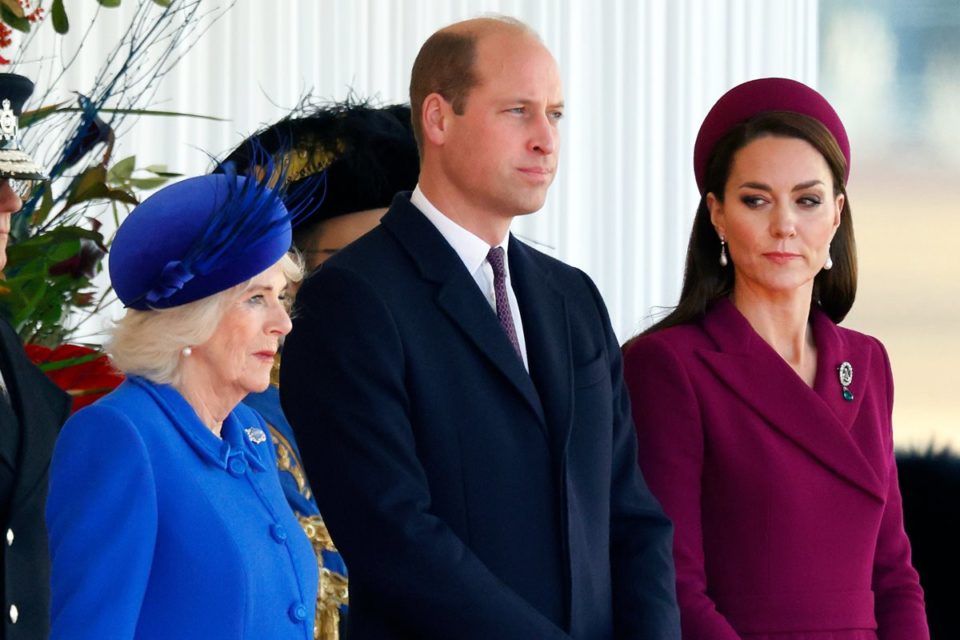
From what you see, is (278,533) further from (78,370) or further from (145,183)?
(145,183)

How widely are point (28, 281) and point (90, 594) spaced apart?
495 mm

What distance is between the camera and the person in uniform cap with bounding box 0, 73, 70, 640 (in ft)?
5.99

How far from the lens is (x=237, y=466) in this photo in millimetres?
2100

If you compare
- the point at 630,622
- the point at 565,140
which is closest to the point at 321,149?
the point at 630,622

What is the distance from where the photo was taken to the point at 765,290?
2842 millimetres

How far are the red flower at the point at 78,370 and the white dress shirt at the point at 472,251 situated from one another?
48 cm

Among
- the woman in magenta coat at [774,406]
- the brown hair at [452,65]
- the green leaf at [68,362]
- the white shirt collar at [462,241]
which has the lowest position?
the woman in magenta coat at [774,406]

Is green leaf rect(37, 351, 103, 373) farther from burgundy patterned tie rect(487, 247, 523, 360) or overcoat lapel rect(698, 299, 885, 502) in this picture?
overcoat lapel rect(698, 299, 885, 502)

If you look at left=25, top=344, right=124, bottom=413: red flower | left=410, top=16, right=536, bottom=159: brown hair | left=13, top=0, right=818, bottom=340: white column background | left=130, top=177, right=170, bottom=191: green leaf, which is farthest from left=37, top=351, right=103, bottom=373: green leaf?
left=13, top=0, right=818, bottom=340: white column background

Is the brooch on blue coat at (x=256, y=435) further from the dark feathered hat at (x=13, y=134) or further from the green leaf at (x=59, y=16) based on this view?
the green leaf at (x=59, y=16)

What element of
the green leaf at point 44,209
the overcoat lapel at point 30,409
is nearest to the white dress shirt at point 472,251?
the green leaf at point 44,209

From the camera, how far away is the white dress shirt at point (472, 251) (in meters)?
2.37

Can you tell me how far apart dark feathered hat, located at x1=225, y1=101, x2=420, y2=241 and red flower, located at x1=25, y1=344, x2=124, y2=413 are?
63 cm

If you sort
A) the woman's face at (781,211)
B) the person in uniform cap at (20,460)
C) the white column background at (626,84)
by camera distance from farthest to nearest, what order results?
the white column background at (626,84)
the woman's face at (781,211)
the person in uniform cap at (20,460)
